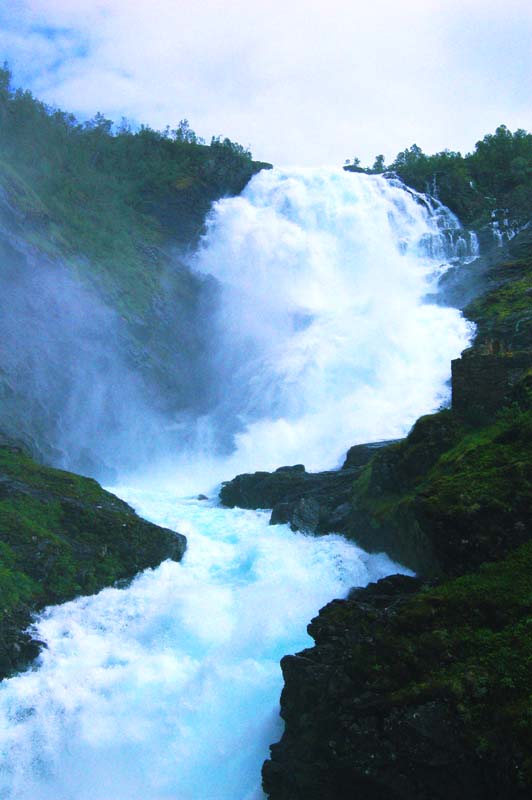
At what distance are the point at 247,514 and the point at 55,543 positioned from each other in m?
7.65

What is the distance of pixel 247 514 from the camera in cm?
2112

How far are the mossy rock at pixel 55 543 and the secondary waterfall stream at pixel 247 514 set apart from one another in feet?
1.55

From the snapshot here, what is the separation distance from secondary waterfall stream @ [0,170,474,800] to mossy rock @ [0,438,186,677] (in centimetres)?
47

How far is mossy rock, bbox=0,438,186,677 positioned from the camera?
13.0m

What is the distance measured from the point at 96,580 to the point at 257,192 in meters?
41.3

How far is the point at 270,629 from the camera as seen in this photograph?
1321cm

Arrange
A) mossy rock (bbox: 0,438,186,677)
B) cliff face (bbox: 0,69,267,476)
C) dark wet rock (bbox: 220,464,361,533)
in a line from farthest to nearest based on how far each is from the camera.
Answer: cliff face (bbox: 0,69,267,476) → dark wet rock (bbox: 220,464,361,533) → mossy rock (bbox: 0,438,186,677)

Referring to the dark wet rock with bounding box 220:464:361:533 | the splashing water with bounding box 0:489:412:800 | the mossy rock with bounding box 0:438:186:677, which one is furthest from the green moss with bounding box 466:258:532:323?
the mossy rock with bounding box 0:438:186:677

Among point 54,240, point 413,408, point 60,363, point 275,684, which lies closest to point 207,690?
point 275,684

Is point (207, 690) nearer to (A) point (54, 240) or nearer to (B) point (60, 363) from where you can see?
(B) point (60, 363)

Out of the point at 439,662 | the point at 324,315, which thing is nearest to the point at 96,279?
the point at 324,315

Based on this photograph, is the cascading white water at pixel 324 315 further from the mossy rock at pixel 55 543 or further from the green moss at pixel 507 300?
the mossy rock at pixel 55 543

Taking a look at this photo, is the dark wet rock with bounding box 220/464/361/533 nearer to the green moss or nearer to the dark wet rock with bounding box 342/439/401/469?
the dark wet rock with bounding box 342/439/401/469

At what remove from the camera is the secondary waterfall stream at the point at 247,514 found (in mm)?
10242
